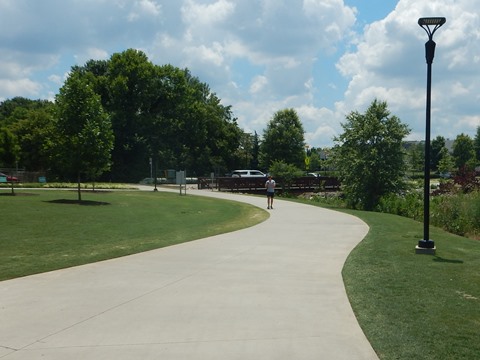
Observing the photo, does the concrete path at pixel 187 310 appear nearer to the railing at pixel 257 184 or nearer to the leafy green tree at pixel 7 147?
the leafy green tree at pixel 7 147

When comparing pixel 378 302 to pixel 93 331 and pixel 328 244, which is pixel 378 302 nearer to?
pixel 93 331

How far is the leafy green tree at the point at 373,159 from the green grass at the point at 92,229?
26.2ft

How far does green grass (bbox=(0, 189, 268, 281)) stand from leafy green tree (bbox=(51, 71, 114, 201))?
218cm

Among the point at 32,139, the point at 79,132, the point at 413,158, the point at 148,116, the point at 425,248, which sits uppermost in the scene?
the point at 148,116

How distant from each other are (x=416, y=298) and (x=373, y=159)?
21.6 metres

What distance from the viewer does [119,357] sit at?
4.63 meters

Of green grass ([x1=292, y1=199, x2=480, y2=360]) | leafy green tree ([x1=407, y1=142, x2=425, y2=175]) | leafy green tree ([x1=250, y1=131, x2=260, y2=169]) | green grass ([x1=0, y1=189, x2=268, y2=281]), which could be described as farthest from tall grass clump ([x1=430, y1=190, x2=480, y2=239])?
leafy green tree ([x1=250, y1=131, x2=260, y2=169])

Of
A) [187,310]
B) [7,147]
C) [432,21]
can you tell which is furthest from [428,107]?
[7,147]

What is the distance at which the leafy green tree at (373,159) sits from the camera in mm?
27594

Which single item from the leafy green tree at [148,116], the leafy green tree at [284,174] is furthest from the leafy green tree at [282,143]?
the leafy green tree at [284,174]

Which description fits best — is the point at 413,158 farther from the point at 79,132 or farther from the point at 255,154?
the point at 255,154

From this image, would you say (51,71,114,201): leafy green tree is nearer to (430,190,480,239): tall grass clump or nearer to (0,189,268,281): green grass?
(0,189,268,281): green grass

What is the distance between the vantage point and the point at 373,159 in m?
27.5

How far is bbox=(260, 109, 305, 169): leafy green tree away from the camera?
74562 millimetres
